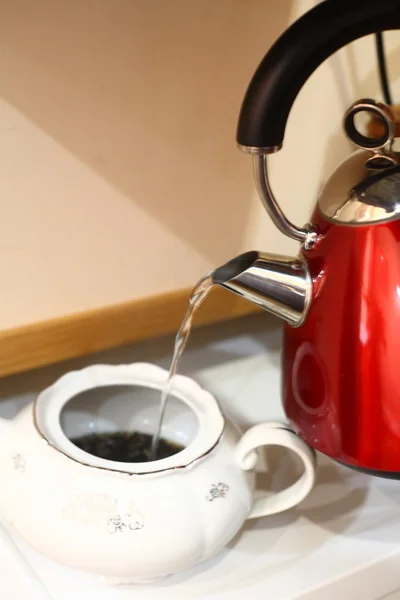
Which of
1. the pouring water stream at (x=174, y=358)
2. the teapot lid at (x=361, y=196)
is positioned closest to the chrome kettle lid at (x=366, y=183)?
the teapot lid at (x=361, y=196)

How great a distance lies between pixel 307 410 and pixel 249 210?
257mm

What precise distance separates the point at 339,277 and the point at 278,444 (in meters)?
0.13

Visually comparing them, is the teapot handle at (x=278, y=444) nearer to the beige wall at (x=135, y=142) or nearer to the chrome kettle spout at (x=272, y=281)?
the chrome kettle spout at (x=272, y=281)

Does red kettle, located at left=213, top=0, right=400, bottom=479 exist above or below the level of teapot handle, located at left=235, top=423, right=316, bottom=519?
above

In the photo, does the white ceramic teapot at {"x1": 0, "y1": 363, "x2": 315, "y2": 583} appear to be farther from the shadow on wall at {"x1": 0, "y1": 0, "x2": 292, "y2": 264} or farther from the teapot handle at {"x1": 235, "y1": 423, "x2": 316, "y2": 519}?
the shadow on wall at {"x1": 0, "y1": 0, "x2": 292, "y2": 264}

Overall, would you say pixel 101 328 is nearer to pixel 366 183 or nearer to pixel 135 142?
pixel 135 142

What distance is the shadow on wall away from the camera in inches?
18.9

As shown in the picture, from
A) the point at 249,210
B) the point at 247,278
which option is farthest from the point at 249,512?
the point at 249,210

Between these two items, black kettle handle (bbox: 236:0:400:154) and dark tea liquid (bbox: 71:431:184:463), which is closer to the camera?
black kettle handle (bbox: 236:0:400:154)

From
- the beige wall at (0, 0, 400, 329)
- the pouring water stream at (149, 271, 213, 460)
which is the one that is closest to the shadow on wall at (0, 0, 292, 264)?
the beige wall at (0, 0, 400, 329)

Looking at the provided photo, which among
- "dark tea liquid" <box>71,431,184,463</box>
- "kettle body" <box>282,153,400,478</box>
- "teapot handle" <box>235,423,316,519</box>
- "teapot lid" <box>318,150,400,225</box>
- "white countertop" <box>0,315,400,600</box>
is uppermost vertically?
"teapot lid" <box>318,150,400,225</box>

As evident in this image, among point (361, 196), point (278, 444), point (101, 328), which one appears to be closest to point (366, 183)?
point (361, 196)

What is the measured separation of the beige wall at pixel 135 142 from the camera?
1.61ft

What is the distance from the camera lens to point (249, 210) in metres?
0.65
